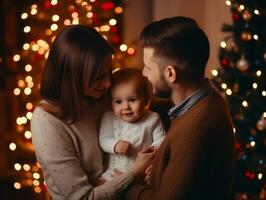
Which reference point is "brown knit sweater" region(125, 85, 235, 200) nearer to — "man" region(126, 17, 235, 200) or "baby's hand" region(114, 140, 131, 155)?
"man" region(126, 17, 235, 200)

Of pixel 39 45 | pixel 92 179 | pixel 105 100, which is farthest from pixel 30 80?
pixel 92 179

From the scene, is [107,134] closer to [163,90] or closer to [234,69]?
[163,90]

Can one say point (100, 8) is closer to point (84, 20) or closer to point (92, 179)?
point (84, 20)

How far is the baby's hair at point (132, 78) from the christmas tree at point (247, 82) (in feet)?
4.42

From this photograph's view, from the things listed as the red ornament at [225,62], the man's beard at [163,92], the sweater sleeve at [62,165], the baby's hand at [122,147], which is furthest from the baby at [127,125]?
the red ornament at [225,62]

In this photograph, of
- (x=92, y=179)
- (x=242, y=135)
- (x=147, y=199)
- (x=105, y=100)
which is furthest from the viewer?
(x=242, y=135)

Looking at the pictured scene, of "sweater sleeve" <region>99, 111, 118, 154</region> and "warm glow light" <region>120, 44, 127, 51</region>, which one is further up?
"warm glow light" <region>120, 44, 127, 51</region>

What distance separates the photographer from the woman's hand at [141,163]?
2.06 meters

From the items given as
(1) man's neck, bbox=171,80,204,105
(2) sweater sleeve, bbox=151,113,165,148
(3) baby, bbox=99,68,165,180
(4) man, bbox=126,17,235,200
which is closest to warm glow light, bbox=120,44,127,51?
(3) baby, bbox=99,68,165,180

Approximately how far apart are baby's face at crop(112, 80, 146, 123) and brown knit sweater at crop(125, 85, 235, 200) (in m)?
0.38

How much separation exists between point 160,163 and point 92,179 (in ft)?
1.49

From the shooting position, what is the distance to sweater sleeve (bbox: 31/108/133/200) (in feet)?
6.48

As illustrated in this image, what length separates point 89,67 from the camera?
2041 mm

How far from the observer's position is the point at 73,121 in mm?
2070
